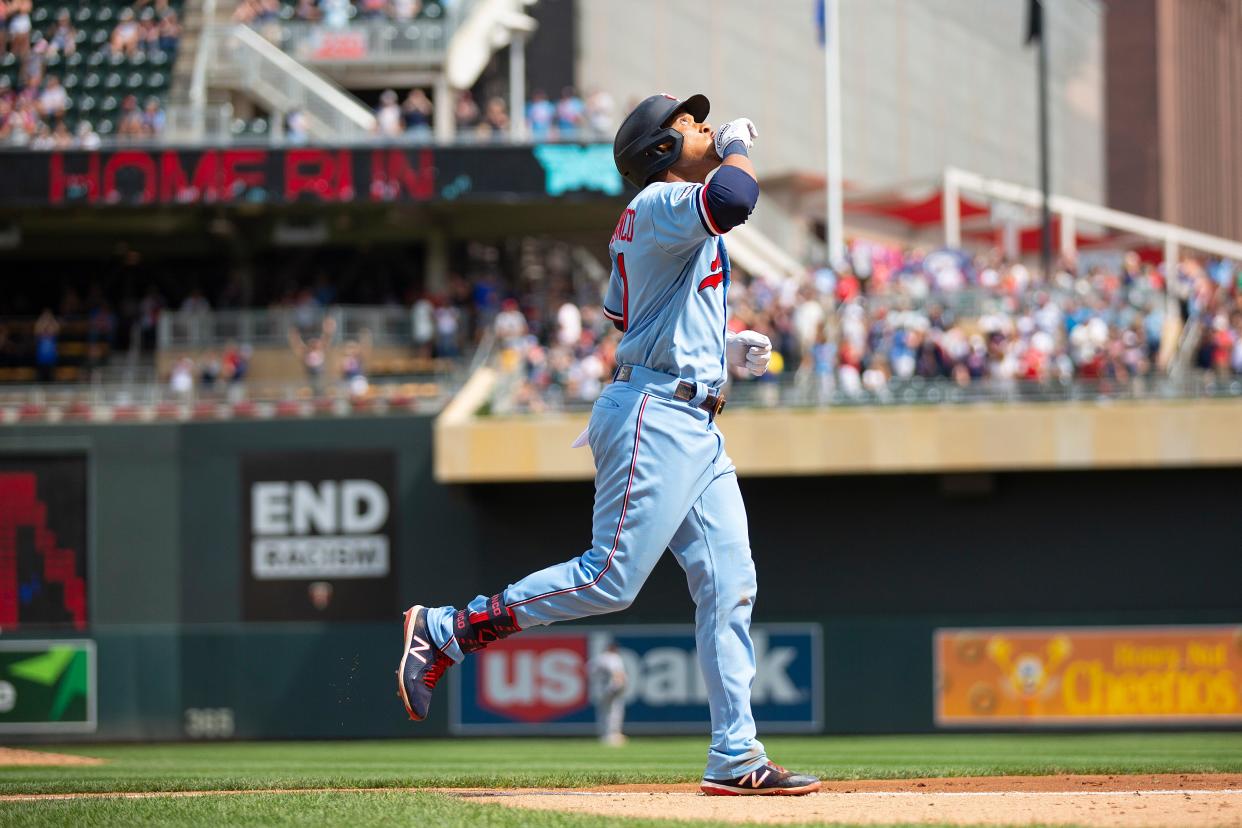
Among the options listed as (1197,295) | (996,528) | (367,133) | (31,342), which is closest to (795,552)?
(996,528)

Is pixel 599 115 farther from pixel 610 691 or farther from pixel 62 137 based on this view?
pixel 610 691

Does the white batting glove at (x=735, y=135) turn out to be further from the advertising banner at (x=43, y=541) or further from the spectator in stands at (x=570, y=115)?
the spectator in stands at (x=570, y=115)

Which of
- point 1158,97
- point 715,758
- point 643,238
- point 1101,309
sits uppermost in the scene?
point 1158,97

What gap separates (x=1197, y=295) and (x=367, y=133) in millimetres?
12099

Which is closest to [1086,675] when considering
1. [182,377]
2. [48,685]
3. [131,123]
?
[182,377]

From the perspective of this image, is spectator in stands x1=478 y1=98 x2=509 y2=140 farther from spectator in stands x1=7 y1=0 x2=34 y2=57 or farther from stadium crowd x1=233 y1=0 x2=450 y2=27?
spectator in stands x1=7 y1=0 x2=34 y2=57

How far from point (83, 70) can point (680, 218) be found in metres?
24.0

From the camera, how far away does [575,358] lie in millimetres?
22781

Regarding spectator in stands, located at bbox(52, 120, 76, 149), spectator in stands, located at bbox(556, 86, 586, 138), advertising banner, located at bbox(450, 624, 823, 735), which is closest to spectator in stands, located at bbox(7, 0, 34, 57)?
spectator in stands, located at bbox(52, 120, 76, 149)

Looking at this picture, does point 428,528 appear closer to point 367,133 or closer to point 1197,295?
point 367,133

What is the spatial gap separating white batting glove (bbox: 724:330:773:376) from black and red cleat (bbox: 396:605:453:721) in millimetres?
1523

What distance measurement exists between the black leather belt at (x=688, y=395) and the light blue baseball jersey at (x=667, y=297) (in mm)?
33

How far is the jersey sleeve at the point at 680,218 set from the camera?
5770 mm

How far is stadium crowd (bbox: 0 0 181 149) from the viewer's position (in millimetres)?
25812
